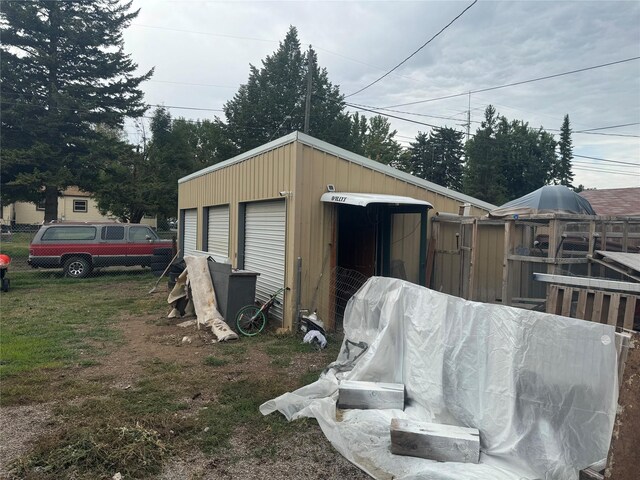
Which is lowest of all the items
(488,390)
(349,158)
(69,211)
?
(488,390)

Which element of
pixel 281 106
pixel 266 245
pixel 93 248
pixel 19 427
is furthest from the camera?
pixel 281 106

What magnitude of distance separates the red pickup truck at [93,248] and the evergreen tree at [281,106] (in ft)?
58.3

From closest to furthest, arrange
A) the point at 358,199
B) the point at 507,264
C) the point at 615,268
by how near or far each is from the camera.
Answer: the point at 615,268 < the point at 507,264 < the point at 358,199

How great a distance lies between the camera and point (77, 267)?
13992mm

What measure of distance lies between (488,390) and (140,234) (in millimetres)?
13827

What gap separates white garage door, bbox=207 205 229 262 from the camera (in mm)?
11234

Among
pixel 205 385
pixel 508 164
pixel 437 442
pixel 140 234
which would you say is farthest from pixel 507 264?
pixel 508 164

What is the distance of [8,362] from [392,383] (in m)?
4.86

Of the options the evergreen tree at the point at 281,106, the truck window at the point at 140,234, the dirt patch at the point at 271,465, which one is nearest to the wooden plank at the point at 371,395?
the dirt patch at the point at 271,465

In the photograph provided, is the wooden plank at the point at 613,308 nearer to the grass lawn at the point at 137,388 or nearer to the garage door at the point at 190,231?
the grass lawn at the point at 137,388

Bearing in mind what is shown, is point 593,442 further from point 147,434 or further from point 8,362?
point 8,362

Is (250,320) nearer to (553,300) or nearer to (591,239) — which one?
(553,300)

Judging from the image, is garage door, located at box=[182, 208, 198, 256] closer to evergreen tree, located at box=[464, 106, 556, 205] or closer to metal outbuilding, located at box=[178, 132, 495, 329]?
metal outbuilding, located at box=[178, 132, 495, 329]

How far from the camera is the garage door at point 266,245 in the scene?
8.09 metres
